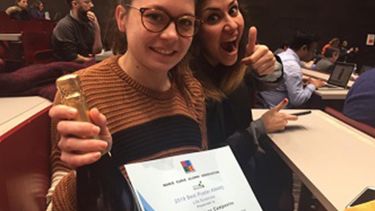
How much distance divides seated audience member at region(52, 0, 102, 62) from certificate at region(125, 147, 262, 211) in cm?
289

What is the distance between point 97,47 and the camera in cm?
388

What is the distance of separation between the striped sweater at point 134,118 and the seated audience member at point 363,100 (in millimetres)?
1240

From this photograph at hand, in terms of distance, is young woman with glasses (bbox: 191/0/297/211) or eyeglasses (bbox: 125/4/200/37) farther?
young woman with glasses (bbox: 191/0/297/211)

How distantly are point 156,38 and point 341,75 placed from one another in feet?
9.59

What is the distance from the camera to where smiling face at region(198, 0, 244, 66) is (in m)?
1.21

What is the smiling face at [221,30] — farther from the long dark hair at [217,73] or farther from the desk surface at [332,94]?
the desk surface at [332,94]

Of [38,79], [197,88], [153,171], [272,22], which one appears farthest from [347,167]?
[272,22]

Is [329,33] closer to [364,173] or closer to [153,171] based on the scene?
[364,173]

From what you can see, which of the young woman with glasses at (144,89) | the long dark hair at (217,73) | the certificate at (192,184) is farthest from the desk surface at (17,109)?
the long dark hair at (217,73)

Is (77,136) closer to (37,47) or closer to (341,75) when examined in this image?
(341,75)

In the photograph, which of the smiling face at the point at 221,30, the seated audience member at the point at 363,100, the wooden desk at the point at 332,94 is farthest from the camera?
the wooden desk at the point at 332,94

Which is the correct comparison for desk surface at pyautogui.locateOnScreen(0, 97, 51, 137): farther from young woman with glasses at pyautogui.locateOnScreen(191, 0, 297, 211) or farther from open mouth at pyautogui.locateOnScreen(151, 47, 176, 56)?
young woman with glasses at pyautogui.locateOnScreen(191, 0, 297, 211)

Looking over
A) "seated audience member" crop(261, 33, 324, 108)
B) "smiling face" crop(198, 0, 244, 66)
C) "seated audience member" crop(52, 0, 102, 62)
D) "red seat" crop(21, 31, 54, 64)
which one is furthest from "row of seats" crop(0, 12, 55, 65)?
"smiling face" crop(198, 0, 244, 66)

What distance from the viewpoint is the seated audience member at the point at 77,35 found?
3.58m
